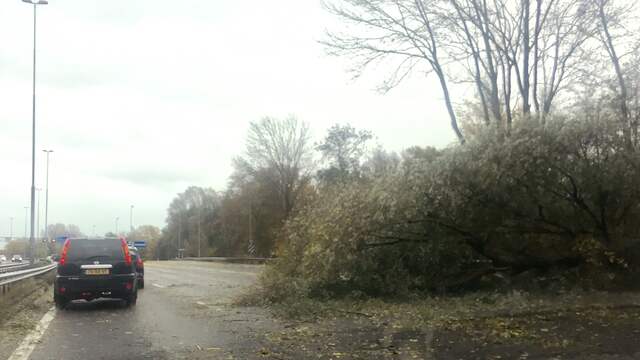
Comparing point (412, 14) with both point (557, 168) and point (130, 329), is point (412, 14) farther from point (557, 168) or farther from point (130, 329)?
point (130, 329)

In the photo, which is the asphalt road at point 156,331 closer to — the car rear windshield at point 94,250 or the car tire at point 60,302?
the car tire at point 60,302

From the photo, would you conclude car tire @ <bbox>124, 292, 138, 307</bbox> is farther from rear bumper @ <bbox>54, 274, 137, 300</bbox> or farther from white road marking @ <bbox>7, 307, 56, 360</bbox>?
white road marking @ <bbox>7, 307, 56, 360</bbox>

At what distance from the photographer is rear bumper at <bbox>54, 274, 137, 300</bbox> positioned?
44.5ft

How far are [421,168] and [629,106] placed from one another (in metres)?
4.92

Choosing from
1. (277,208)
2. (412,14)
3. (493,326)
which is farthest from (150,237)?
(493,326)

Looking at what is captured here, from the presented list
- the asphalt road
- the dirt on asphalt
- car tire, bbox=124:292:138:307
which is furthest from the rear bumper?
the dirt on asphalt

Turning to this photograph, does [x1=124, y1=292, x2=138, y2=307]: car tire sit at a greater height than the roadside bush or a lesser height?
lesser

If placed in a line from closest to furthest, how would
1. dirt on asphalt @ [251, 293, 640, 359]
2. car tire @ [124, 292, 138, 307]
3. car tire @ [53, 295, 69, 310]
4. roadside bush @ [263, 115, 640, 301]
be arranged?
1. dirt on asphalt @ [251, 293, 640, 359]
2. roadside bush @ [263, 115, 640, 301]
3. car tire @ [53, 295, 69, 310]
4. car tire @ [124, 292, 138, 307]

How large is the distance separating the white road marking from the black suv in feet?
3.05

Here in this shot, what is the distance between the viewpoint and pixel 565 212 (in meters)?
13.2

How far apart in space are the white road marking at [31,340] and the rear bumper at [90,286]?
833 mm

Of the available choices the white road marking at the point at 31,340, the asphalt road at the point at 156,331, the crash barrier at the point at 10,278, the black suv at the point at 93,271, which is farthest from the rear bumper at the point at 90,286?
the crash barrier at the point at 10,278

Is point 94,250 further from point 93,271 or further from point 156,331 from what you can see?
point 156,331

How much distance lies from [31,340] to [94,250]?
14.7 ft
